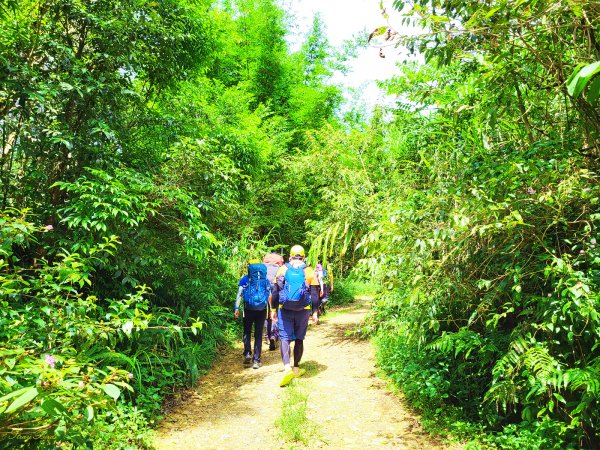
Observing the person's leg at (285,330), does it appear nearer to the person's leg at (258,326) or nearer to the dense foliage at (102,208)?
the person's leg at (258,326)

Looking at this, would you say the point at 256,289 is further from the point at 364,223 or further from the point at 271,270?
the point at 364,223

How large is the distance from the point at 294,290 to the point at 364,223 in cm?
215

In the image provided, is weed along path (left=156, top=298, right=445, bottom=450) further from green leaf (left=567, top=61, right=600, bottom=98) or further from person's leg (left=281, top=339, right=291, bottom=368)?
green leaf (left=567, top=61, right=600, bottom=98)

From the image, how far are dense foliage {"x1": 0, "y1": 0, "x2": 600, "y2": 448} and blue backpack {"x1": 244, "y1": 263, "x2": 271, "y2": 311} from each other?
0.62m

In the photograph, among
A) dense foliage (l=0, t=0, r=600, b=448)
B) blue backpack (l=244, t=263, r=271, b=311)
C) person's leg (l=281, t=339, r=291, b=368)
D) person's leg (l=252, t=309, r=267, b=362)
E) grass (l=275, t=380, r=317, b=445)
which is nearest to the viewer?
dense foliage (l=0, t=0, r=600, b=448)

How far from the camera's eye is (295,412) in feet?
15.0

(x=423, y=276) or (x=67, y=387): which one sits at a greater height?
(x=423, y=276)

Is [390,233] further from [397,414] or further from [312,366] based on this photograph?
[312,366]

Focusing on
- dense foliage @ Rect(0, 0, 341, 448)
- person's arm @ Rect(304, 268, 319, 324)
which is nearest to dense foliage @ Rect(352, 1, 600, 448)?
dense foliage @ Rect(0, 0, 341, 448)

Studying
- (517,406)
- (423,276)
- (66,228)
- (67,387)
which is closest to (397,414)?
(517,406)

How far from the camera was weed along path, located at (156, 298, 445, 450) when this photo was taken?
162 inches

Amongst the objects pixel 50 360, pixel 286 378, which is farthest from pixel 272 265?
pixel 50 360

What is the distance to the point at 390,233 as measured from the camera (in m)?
4.28

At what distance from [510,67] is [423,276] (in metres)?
1.97
